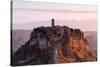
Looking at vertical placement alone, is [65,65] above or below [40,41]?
below

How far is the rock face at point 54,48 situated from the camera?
2309mm

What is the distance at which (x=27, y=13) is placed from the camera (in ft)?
7.59

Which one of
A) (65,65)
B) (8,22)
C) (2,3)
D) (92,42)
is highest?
(2,3)

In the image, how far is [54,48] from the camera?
2398 mm

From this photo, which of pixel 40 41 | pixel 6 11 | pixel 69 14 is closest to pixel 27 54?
pixel 40 41

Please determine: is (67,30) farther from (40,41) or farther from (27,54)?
(27,54)

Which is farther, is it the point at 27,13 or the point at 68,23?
the point at 68,23

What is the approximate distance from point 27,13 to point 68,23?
1.69ft

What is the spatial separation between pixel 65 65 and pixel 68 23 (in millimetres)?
507

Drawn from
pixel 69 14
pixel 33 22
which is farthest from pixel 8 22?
pixel 69 14

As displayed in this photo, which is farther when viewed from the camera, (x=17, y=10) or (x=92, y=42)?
(x=92, y=42)

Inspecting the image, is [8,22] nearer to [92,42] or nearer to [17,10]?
[17,10]

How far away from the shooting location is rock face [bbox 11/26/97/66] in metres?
2.31

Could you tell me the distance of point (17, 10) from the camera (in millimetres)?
2270
